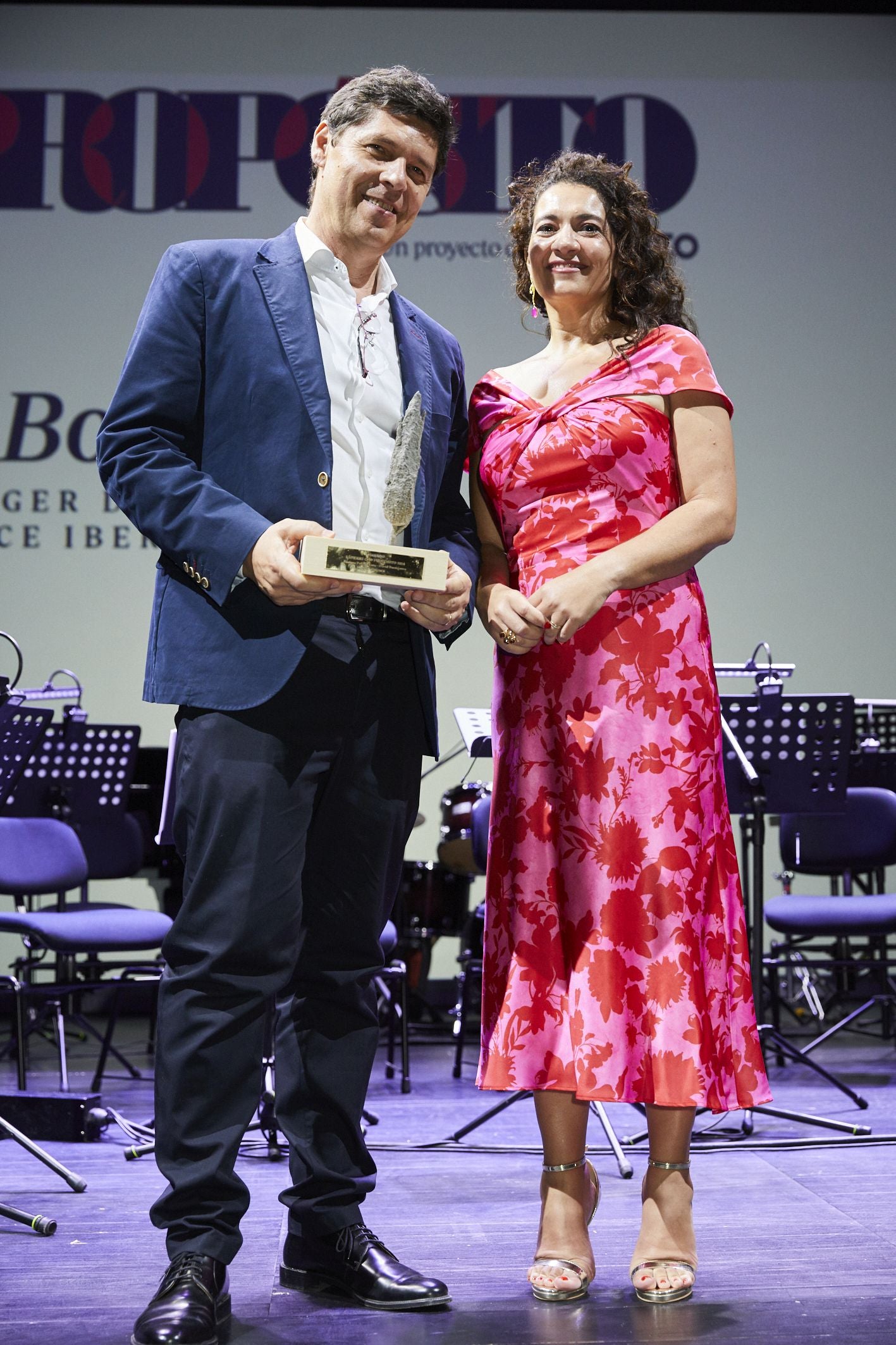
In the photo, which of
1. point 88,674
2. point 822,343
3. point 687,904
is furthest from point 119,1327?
point 822,343

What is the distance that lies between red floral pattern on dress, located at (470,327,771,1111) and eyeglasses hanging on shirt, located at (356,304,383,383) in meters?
0.27

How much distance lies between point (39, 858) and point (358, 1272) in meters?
2.83

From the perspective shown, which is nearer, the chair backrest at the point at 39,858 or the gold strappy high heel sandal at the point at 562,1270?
the gold strappy high heel sandal at the point at 562,1270

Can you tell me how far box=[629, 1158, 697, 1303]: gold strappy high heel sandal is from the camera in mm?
Result: 1994

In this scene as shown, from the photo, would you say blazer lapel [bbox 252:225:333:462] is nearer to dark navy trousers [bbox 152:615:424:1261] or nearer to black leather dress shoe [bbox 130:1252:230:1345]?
dark navy trousers [bbox 152:615:424:1261]

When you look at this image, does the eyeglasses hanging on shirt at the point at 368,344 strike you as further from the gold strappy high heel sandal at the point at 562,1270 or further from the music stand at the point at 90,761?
the music stand at the point at 90,761

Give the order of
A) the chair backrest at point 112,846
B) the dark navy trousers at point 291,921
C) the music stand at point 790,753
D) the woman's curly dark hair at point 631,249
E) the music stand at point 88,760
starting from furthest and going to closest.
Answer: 1. the chair backrest at point 112,846
2. the music stand at point 88,760
3. the music stand at point 790,753
4. the woman's curly dark hair at point 631,249
5. the dark navy trousers at point 291,921

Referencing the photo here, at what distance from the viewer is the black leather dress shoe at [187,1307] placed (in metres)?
1.77

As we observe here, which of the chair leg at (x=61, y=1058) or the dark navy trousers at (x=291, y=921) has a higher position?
the dark navy trousers at (x=291, y=921)

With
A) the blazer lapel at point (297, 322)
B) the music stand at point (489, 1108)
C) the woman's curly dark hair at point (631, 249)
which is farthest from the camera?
the music stand at point (489, 1108)

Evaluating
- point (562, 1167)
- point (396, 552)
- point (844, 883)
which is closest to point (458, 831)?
point (844, 883)

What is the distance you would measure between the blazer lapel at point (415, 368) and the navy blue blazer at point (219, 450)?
165 mm

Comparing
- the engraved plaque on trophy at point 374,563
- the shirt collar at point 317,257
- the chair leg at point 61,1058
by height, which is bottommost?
the chair leg at point 61,1058

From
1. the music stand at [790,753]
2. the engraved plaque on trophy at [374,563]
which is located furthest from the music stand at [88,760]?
the engraved plaque on trophy at [374,563]
